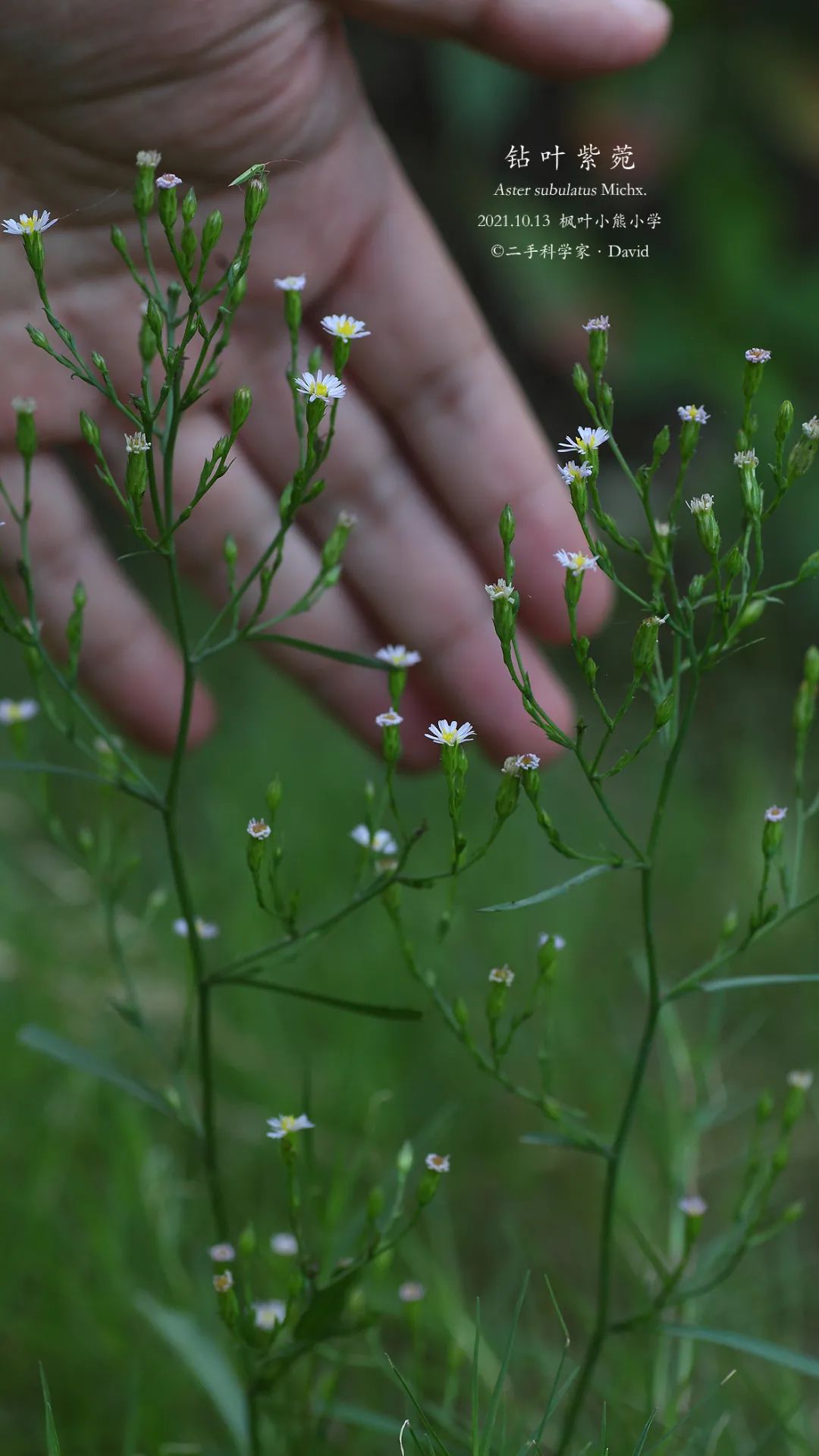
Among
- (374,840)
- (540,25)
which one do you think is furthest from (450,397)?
(374,840)

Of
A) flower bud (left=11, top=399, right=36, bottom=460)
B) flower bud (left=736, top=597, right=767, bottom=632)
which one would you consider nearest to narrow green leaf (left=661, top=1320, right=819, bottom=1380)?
flower bud (left=736, top=597, right=767, bottom=632)

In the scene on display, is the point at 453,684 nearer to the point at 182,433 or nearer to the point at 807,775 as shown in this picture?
the point at 182,433

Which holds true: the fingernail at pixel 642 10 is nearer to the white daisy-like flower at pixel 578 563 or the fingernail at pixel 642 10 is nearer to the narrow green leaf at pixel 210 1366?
the white daisy-like flower at pixel 578 563

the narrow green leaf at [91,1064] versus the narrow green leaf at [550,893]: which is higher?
the narrow green leaf at [550,893]

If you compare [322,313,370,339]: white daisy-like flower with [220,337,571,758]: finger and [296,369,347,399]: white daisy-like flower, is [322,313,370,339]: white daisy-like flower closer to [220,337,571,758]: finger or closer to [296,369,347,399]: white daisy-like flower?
[296,369,347,399]: white daisy-like flower

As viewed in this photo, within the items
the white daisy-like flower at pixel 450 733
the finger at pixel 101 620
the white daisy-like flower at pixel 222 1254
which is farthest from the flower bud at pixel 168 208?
the white daisy-like flower at pixel 222 1254
